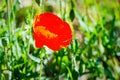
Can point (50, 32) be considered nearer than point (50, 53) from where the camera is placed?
Yes

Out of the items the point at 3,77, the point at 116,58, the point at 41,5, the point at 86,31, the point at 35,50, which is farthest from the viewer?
the point at 116,58

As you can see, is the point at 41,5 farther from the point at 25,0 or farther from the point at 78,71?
the point at 25,0

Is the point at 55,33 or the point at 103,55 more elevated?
the point at 55,33

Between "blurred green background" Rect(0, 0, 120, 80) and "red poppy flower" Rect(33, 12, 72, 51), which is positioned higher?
"red poppy flower" Rect(33, 12, 72, 51)

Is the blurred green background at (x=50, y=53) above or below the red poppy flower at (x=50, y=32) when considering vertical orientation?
below

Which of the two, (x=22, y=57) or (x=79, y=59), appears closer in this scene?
(x=22, y=57)

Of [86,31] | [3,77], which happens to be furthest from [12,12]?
[86,31]

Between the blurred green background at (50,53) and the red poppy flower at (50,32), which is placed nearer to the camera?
the red poppy flower at (50,32)

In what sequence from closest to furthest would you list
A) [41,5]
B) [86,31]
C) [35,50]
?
1. [41,5]
2. [35,50]
3. [86,31]
